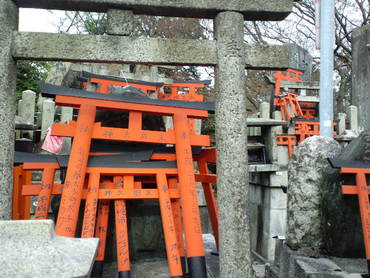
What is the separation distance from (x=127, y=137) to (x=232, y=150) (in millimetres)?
1340

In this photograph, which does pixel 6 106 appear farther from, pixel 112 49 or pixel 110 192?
pixel 110 192

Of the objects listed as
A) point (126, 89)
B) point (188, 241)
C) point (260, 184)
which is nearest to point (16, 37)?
point (126, 89)

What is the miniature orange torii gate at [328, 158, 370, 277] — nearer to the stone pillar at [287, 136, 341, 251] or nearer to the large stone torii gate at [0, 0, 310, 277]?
the stone pillar at [287, 136, 341, 251]

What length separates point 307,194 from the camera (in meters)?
3.36

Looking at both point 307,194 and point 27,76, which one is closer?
point 307,194

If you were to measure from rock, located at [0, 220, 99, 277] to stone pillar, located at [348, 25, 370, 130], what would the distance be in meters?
7.60

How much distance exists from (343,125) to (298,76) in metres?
2.06

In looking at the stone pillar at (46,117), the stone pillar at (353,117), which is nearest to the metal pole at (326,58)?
the stone pillar at (46,117)

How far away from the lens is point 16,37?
9.57 ft

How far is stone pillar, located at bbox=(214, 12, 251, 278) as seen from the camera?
2973 millimetres

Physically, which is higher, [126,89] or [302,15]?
[302,15]

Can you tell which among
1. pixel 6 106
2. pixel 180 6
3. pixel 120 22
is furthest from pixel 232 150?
pixel 6 106

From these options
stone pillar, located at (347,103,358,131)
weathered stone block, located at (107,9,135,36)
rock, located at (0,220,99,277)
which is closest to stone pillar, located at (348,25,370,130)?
stone pillar, located at (347,103,358,131)

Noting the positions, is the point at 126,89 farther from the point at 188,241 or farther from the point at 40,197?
the point at 188,241
